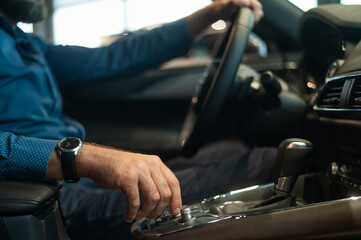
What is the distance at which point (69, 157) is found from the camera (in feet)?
2.19

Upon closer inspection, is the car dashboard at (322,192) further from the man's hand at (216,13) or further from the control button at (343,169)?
the man's hand at (216,13)

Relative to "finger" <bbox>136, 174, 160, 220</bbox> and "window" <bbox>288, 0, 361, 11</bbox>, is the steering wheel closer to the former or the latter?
"window" <bbox>288, 0, 361, 11</bbox>

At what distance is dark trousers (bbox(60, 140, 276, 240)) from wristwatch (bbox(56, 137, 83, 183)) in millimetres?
184

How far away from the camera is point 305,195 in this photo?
736 mm

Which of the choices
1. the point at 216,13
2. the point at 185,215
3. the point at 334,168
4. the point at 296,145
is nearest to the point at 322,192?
the point at 334,168

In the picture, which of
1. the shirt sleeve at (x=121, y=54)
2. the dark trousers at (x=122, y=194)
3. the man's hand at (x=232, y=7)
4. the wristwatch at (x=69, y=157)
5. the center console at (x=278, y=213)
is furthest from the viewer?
the shirt sleeve at (x=121, y=54)

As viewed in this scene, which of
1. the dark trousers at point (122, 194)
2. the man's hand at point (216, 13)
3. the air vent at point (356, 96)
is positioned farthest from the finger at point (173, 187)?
the man's hand at point (216, 13)

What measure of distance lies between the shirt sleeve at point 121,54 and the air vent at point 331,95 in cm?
66

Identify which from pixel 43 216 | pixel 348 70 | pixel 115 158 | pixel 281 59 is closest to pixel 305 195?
pixel 348 70

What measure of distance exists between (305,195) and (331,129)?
0.14 metres

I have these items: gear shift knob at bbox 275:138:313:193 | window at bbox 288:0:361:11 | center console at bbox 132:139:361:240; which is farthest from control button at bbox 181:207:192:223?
window at bbox 288:0:361:11

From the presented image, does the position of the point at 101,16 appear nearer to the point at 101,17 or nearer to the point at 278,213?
the point at 101,17

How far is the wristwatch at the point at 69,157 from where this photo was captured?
67cm

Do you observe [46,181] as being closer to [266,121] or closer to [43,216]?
[43,216]
